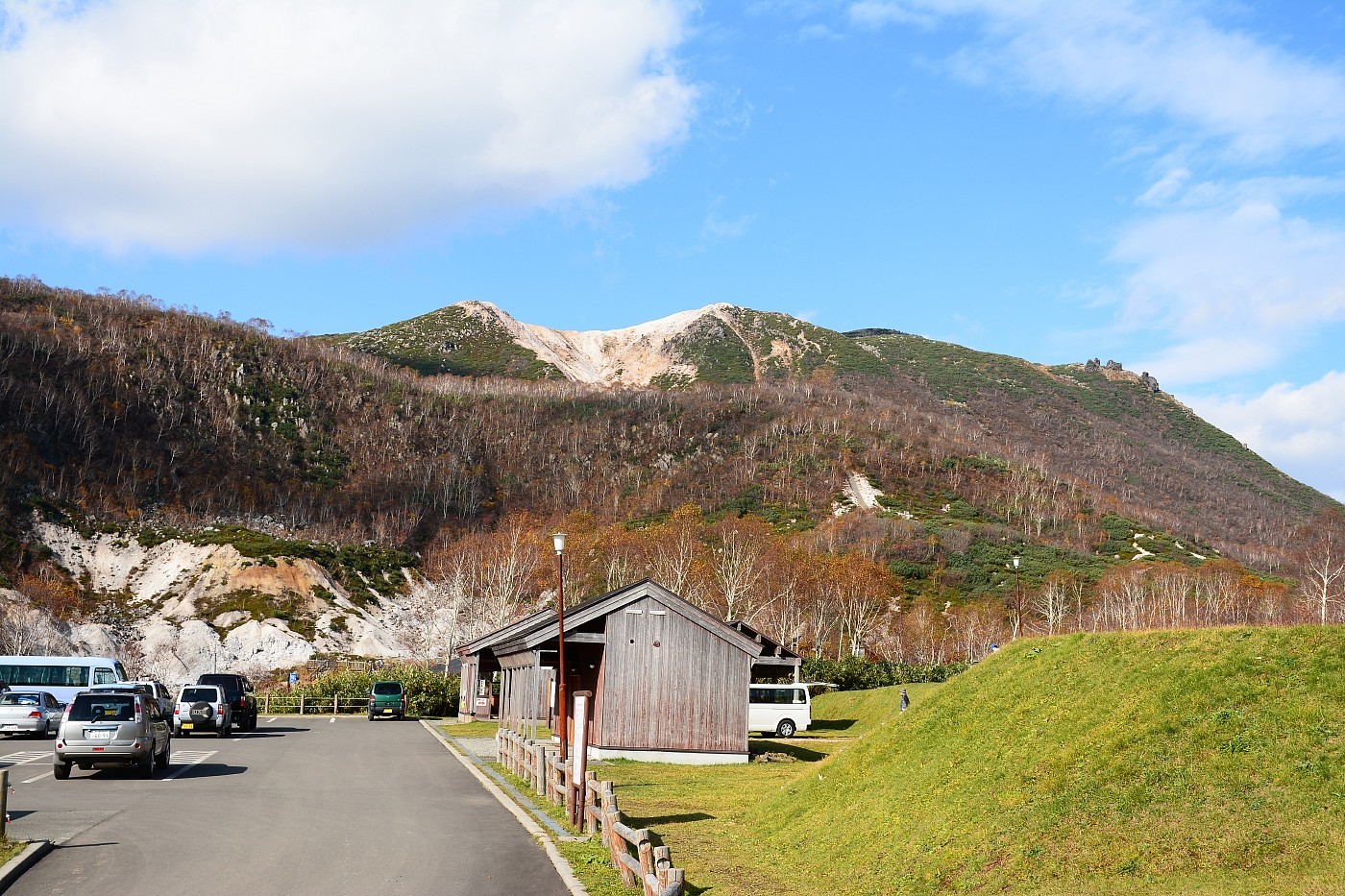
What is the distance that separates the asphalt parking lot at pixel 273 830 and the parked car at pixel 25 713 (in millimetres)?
8749

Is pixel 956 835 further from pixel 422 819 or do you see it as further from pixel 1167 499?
pixel 1167 499

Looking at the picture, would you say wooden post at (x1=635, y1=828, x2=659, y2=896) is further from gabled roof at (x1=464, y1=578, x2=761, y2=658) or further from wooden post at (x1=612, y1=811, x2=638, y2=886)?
gabled roof at (x1=464, y1=578, x2=761, y2=658)

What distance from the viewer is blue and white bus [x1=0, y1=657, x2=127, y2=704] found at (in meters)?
42.1

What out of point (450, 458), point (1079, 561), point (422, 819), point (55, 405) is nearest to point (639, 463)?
point (450, 458)

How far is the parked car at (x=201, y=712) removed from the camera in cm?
3847

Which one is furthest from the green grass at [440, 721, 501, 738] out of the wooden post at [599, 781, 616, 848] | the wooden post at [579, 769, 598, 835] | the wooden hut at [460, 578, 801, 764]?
the wooden post at [599, 781, 616, 848]

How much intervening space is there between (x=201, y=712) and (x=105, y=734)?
1650 cm

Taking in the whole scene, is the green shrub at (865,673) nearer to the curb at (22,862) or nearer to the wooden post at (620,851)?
the wooden post at (620,851)

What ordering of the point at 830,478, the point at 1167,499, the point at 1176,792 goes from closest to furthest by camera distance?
the point at 1176,792 → the point at 830,478 → the point at 1167,499

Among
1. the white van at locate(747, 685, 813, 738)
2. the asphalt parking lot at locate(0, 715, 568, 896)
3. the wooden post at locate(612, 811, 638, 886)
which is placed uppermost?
the wooden post at locate(612, 811, 638, 886)

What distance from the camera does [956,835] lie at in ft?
37.4

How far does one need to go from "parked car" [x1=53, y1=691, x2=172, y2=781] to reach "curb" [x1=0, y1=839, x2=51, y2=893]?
9656mm

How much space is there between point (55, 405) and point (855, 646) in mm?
79440

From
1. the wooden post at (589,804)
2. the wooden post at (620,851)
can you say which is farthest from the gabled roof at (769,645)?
the wooden post at (620,851)
